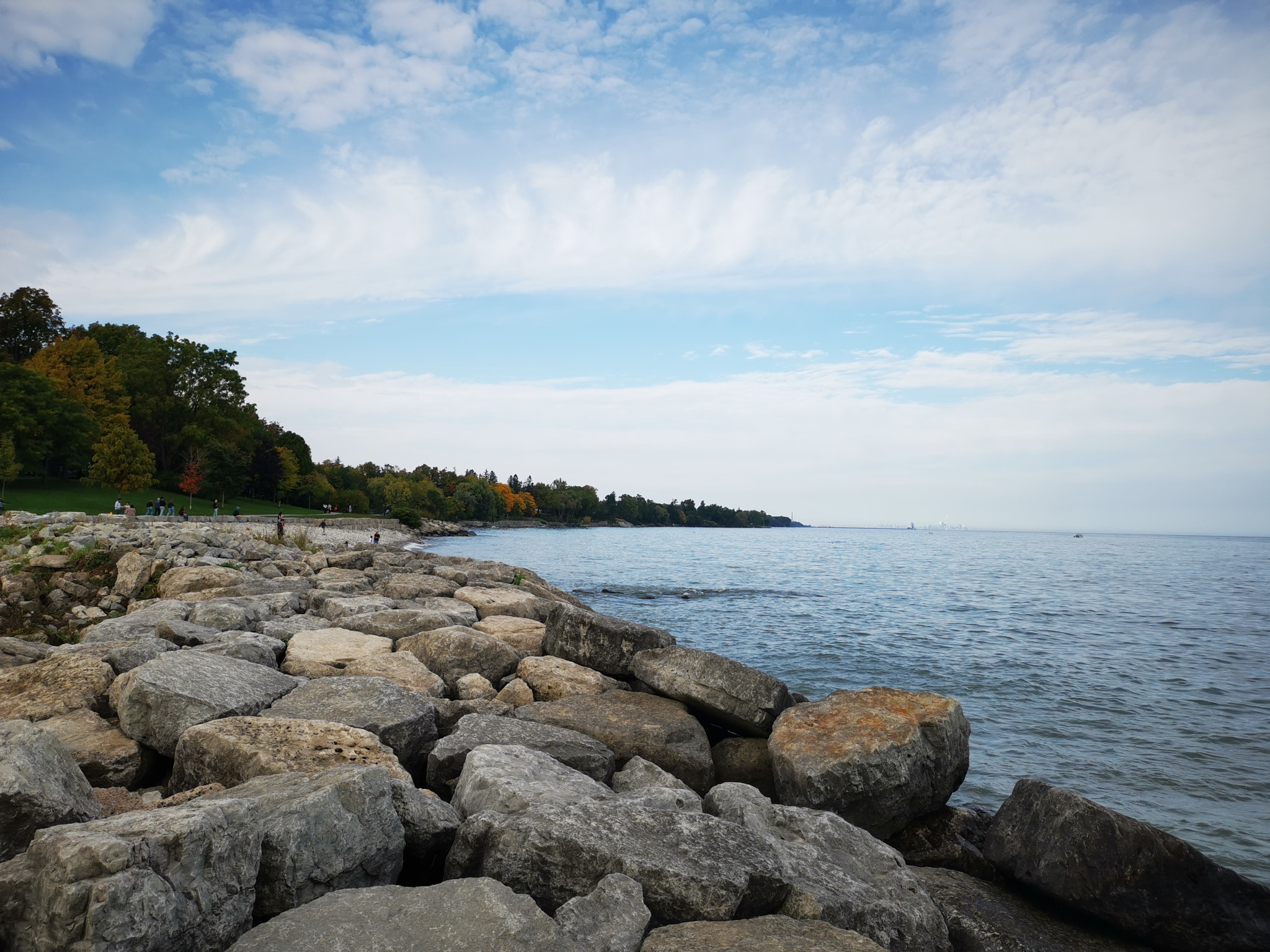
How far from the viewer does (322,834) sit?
3836 millimetres

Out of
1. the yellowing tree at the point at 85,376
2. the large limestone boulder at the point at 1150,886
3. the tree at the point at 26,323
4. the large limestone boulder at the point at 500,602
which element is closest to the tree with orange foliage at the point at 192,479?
the yellowing tree at the point at 85,376

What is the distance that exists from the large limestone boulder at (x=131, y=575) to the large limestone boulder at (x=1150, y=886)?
17946 mm

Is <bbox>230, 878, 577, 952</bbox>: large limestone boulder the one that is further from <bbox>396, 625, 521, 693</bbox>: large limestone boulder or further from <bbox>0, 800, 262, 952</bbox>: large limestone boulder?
<bbox>396, 625, 521, 693</bbox>: large limestone boulder

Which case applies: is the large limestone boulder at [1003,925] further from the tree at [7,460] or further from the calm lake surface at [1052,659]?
the tree at [7,460]

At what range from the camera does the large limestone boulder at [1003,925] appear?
5.20 m

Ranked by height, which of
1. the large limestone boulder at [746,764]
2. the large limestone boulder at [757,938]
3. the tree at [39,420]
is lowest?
the large limestone boulder at [746,764]

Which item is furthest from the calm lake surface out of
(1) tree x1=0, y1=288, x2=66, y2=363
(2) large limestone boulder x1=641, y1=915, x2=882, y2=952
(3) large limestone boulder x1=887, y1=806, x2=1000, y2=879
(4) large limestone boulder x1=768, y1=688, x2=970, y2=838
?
(1) tree x1=0, y1=288, x2=66, y2=363

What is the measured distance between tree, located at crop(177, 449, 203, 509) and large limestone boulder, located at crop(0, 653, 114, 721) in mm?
67382

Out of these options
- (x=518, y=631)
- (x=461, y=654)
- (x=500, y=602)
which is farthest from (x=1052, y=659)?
(x=461, y=654)

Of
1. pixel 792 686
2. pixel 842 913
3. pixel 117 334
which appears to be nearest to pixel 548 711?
pixel 842 913

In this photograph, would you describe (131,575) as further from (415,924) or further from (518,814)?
(415,924)

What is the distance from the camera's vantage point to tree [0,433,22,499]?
4653 cm

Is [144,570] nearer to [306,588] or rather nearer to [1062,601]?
[306,588]

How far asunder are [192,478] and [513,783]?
73.8 metres
